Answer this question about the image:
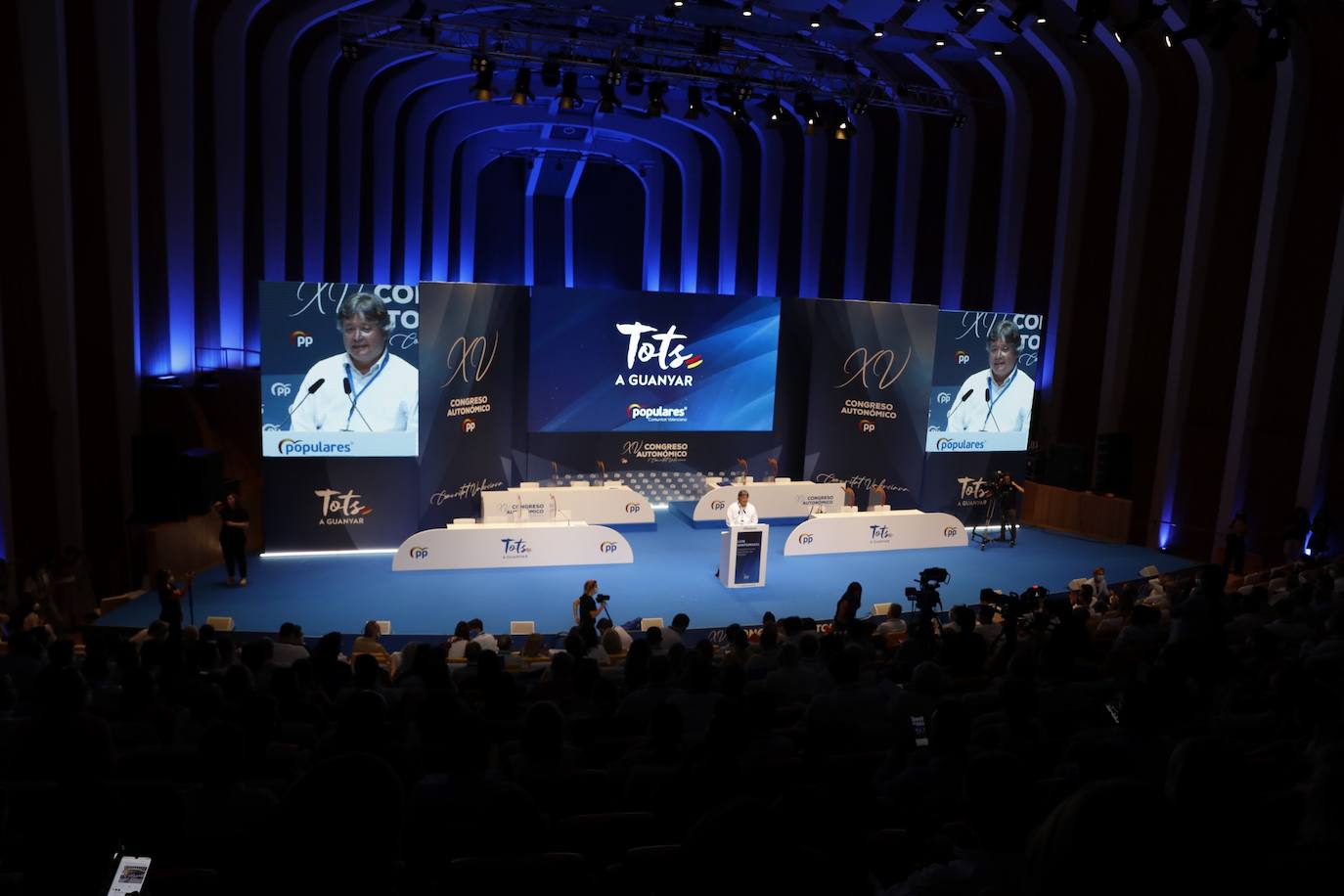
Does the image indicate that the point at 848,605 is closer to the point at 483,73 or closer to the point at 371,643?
the point at 371,643

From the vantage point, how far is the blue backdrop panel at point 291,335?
11.4m

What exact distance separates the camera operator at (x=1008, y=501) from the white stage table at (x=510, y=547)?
6.24 metres

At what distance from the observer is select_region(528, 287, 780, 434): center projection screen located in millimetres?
15047

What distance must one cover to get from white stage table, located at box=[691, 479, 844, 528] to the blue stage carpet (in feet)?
2.89

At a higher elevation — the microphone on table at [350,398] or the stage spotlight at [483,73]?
the stage spotlight at [483,73]

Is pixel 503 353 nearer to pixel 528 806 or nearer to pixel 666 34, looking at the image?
pixel 666 34

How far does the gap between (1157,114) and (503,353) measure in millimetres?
11495

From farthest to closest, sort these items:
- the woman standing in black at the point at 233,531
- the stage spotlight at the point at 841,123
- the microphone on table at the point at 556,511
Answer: the stage spotlight at the point at 841,123 → the microphone on table at the point at 556,511 → the woman standing in black at the point at 233,531

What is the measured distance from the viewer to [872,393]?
49.8 feet

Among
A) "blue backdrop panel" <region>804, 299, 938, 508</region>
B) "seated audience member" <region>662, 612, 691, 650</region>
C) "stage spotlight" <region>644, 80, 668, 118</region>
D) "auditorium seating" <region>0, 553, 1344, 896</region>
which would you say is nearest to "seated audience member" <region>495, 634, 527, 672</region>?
"auditorium seating" <region>0, 553, 1344, 896</region>

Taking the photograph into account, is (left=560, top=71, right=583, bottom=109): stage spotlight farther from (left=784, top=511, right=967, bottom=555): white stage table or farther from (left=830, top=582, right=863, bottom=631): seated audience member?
(left=830, top=582, right=863, bottom=631): seated audience member

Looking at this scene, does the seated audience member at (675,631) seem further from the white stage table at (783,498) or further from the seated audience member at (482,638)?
the white stage table at (783,498)

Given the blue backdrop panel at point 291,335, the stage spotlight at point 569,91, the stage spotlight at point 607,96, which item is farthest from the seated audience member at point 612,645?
the stage spotlight at point 607,96

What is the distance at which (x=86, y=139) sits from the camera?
10.2 m
